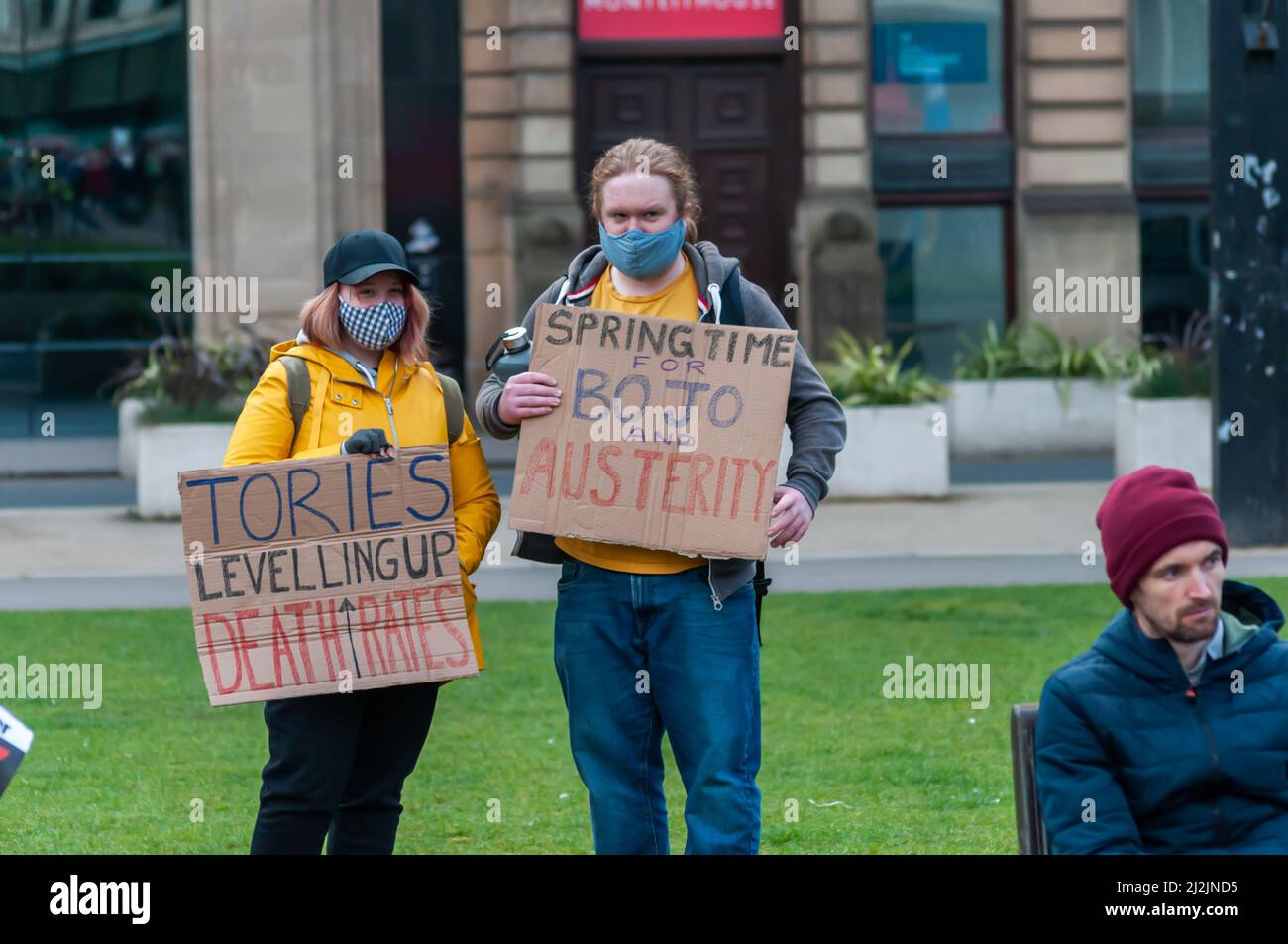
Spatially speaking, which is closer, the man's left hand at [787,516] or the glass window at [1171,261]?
the man's left hand at [787,516]

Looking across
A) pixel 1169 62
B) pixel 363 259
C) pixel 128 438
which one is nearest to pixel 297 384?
pixel 363 259

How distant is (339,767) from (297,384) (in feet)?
2.89

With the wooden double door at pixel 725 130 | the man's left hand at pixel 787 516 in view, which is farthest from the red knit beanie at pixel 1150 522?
the wooden double door at pixel 725 130

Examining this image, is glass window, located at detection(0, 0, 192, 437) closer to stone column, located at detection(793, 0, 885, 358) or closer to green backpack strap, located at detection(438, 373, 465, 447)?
stone column, located at detection(793, 0, 885, 358)

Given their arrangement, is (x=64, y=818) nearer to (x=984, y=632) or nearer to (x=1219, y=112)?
(x=984, y=632)

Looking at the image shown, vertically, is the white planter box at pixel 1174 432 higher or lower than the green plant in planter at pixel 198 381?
lower

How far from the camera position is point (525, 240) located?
19672 mm

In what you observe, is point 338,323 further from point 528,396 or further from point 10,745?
point 10,745

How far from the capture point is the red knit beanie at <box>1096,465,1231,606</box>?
3.83 metres

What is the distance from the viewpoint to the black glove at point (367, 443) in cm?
460

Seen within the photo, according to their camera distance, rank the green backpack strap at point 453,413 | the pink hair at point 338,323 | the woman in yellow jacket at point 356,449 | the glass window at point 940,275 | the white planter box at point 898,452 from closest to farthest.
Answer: the woman in yellow jacket at point 356,449 → the pink hair at point 338,323 → the green backpack strap at point 453,413 → the white planter box at point 898,452 → the glass window at point 940,275

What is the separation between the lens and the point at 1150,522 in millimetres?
3852

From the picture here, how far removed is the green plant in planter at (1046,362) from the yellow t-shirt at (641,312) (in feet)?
44.1

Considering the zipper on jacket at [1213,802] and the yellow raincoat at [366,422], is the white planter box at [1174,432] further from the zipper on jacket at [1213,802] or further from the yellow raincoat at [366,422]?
the zipper on jacket at [1213,802]
